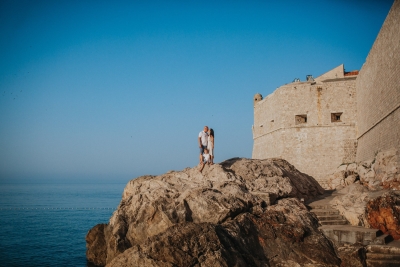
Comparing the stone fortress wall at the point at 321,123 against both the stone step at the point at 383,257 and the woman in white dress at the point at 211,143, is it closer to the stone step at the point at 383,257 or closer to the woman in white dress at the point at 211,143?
the woman in white dress at the point at 211,143

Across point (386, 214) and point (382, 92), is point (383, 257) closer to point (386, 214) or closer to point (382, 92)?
point (386, 214)

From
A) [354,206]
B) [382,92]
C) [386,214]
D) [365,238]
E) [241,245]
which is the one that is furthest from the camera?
[382,92]

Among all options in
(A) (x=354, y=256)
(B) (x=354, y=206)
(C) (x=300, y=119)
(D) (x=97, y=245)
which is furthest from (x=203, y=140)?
(C) (x=300, y=119)

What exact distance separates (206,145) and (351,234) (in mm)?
4238

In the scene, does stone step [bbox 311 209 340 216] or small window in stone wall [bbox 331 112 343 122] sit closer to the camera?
stone step [bbox 311 209 340 216]

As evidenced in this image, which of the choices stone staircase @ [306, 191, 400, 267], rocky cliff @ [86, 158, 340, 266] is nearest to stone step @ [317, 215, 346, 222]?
stone staircase @ [306, 191, 400, 267]

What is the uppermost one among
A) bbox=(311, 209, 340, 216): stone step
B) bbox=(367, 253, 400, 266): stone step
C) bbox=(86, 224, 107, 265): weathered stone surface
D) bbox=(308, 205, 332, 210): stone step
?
bbox=(308, 205, 332, 210): stone step

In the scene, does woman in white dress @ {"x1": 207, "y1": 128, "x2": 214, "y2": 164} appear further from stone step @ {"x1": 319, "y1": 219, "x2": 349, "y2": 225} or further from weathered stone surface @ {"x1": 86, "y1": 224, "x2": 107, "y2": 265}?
weathered stone surface @ {"x1": 86, "y1": 224, "x2": 107, "y2": 265}

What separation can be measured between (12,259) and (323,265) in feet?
37.1

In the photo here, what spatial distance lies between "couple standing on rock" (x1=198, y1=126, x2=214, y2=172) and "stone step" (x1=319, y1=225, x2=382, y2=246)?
11.2 ft

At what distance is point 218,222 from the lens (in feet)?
25.8

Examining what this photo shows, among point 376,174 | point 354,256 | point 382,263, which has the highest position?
point 376,174

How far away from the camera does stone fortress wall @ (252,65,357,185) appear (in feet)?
59.1

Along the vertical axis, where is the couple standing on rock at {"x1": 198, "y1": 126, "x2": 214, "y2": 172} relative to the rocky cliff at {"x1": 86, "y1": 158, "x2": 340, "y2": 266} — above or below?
above
